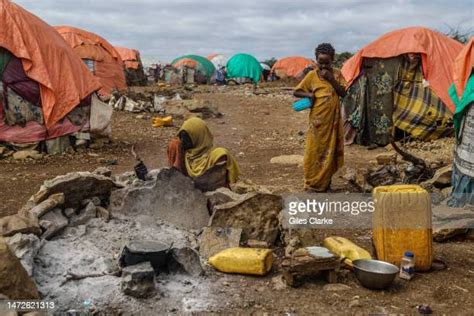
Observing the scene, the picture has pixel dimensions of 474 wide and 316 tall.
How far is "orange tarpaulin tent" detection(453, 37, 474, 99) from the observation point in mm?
5359

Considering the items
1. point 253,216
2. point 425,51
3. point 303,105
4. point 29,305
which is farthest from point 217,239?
point 425,51

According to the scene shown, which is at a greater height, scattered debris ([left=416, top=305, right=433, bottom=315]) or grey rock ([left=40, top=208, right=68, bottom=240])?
grey rock ([left=40, top=208, right=68, bottom=240])

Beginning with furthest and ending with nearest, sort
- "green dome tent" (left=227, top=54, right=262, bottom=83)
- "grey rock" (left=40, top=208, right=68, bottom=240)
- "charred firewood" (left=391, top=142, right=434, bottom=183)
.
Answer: "green dome tent" (left=227, top=54, right=262, bottom=83) < "charred firewood" (left=391, top=142, right=434, bottom=183) < "grey rock" (left=40, top=208, right=68, bottom=240)

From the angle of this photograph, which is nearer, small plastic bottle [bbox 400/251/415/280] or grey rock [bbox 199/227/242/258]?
small plastic bottle [bbox 400/251/415/280]

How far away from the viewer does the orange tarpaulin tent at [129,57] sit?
25625 mm

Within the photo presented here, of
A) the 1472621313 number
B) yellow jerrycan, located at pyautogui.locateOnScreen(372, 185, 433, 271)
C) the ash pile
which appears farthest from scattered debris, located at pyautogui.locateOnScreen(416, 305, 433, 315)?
the 1472621313 number

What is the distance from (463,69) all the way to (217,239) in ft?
10.2

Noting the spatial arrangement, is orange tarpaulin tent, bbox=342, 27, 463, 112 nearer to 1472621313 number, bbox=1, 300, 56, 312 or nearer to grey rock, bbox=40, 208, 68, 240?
grey rock, bbox=40, 208, 68, 240

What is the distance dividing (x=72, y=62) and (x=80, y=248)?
6074 millimetres

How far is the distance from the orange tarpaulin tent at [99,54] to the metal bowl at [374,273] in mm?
13764

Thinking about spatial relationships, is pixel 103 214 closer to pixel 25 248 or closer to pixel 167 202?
pixel 167 202

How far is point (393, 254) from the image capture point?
385 centimetres

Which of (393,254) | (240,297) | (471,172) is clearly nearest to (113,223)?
(240,297)

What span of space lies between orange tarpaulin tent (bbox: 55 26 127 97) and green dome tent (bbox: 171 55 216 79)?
11145 millimetres
